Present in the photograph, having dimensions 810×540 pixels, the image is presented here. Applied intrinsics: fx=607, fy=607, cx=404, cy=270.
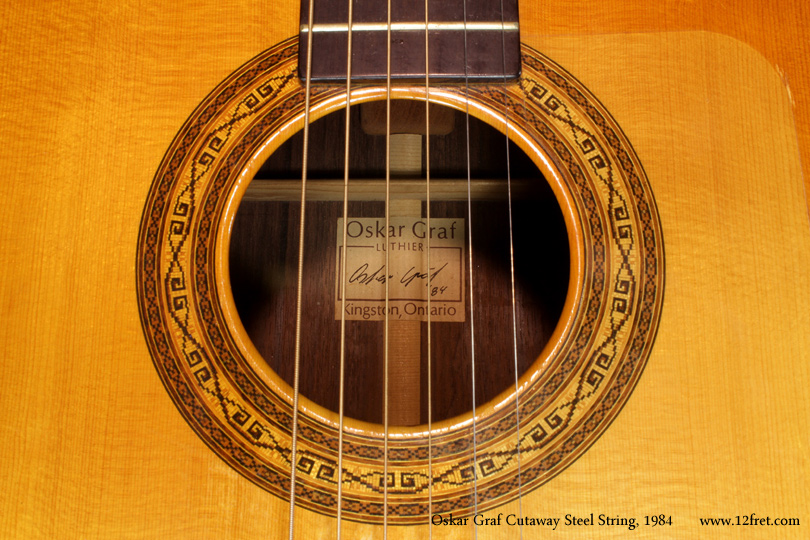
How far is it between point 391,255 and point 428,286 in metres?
0.33

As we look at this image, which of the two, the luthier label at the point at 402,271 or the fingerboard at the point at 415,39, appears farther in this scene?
the luthier label at the point at 402,271

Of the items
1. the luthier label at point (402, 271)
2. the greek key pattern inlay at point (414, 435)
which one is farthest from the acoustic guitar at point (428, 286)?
the luthier label at point (402, 271)

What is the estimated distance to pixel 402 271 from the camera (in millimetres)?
970

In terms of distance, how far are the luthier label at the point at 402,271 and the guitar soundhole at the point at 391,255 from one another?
0.06ft

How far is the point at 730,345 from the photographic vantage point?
25.7 inches

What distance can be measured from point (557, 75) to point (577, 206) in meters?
0.16

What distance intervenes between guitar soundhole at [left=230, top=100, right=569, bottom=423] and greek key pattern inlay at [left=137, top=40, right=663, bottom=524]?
0.28m

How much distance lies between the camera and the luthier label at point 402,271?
96 cm

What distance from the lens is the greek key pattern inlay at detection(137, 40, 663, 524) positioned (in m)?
0.63

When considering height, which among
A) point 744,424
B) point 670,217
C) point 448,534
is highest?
point 670,217

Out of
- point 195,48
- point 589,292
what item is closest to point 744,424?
point 589,292

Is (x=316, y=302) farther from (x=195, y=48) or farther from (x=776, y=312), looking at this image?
(x=776, y=312)

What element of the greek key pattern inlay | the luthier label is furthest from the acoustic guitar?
the luthier label
